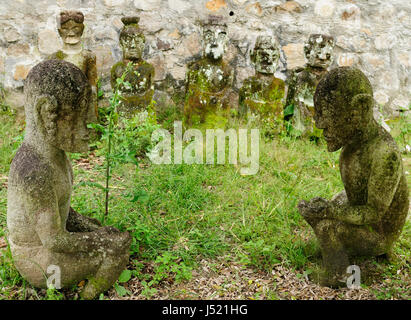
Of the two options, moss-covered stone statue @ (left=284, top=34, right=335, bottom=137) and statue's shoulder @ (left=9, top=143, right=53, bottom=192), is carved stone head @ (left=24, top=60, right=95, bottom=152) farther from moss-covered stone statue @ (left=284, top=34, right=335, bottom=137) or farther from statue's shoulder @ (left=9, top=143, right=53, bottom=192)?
moss-covered stone statue @ (left=284, top=34, right=335, bottom=137)

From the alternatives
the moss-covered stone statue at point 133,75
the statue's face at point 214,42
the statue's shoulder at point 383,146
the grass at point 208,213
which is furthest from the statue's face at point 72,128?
the statue's face at point 214,42

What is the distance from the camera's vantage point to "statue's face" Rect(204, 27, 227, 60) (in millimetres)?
5406

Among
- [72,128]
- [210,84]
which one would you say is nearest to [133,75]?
[210,84]

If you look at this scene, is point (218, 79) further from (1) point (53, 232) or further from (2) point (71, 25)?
(1) point (53, 232)

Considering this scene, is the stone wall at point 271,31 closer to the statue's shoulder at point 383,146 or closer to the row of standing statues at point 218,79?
the row of standing statues at point 218,79

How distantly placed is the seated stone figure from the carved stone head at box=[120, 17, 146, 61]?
2.98m

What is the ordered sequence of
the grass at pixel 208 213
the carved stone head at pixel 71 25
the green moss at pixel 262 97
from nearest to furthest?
1. the grass at pixel 208 213
2. the carved stone head at pixel 71 25
3. the green moss at pixel 262 97

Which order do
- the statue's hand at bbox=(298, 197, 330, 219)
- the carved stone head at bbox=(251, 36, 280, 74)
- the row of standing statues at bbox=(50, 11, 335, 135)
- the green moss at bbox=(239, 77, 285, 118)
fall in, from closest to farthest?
the statue's hand at bbox=(298, 197, 330, 219)
the row of standing statues at bbox=(50, 11, 335, 135)
the carved stone head at bbox=(251, 36, 280, 74)
the green moss at bbox=(239, 77, 285, 118)

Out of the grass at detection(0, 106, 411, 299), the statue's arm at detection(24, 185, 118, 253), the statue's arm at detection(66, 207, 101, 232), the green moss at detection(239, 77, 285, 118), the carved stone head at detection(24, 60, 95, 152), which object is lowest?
the grass at detection(0, 106, 411, 299)

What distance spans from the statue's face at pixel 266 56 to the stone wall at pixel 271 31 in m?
0.86

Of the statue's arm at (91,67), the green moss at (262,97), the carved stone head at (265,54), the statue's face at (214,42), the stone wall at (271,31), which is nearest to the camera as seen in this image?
the statue's arm at (91,67)

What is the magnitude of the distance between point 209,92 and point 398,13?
135 inches

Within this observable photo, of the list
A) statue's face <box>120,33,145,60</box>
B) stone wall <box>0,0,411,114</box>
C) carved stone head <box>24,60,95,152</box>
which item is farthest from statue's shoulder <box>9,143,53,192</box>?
stone wall <box>0,0,411,114</box>

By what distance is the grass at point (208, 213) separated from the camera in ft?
9.95
